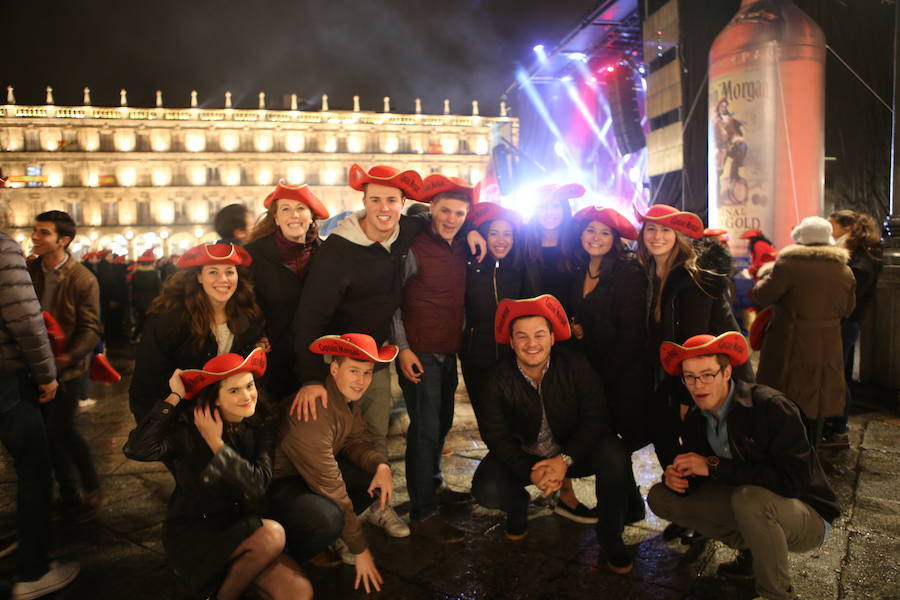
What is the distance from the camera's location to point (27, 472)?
239cm

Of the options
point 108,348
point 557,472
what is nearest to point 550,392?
point 557,472

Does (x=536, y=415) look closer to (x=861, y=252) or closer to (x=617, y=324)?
(x=617, y=324)

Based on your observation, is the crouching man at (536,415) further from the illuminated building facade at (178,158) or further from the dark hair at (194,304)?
the illuminated building facade at (178,158)

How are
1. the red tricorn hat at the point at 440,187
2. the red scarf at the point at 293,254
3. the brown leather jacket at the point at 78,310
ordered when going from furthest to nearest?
the brown leather jacket at the point at 78,310 → the red scarf at the point at 293,254 → the red tricorn hat at the point at 440,187

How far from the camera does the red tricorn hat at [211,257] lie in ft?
8.46

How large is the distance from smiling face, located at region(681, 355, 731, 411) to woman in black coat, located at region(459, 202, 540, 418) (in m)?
0.99

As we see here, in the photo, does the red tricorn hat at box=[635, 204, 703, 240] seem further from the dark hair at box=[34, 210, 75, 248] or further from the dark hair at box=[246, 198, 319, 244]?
the dark hair at box=[34, 210, 75, 248]

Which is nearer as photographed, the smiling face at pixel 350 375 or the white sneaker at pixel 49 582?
the white sneaker at pixel 49 582

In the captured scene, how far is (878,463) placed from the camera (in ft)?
11.8

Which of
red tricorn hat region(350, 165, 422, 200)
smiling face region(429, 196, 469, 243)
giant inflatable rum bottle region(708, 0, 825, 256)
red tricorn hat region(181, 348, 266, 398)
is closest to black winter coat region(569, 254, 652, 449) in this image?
smiling face region(429, 196, 469, 243)

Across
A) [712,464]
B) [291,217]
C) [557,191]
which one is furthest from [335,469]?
[557,191]

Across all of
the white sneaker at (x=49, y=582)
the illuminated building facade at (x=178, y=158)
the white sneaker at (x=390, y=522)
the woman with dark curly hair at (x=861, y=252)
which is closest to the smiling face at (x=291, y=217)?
the white sneaker at (x=390, y=522)

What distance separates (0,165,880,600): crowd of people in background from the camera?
86.0 inches

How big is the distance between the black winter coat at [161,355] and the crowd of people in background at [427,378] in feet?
0.03
